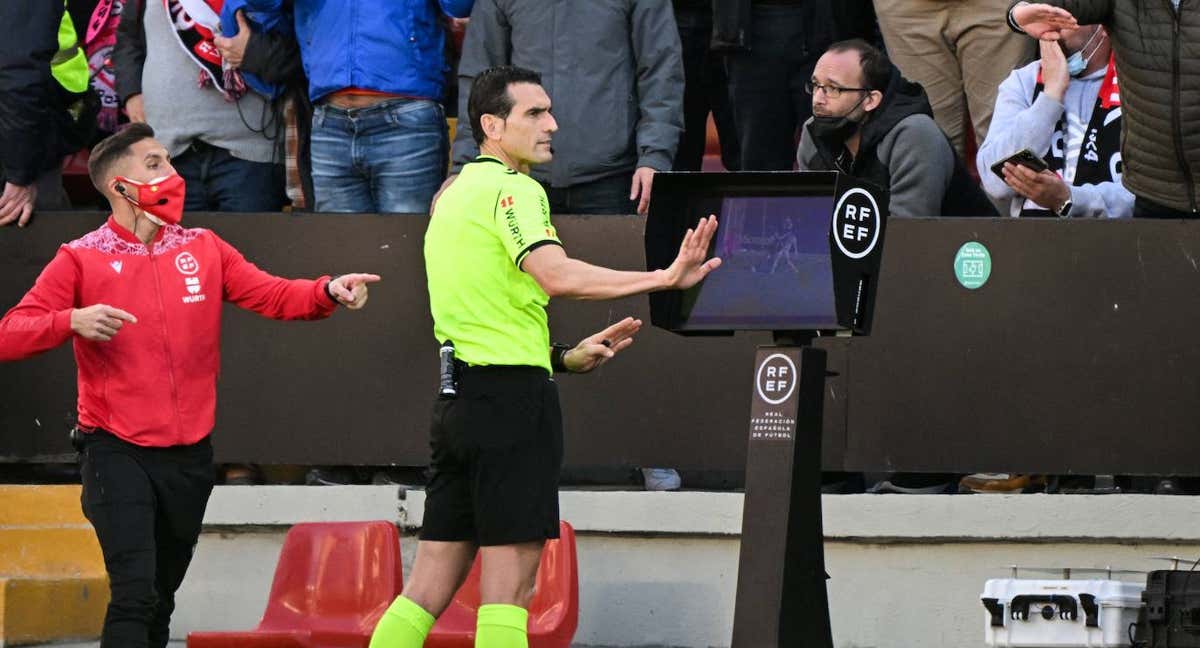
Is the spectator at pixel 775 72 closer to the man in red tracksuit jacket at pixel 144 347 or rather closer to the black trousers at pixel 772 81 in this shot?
the black trousers at pixel 772 81

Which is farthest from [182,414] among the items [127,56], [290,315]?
[127,56]

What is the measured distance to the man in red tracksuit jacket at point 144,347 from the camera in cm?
701

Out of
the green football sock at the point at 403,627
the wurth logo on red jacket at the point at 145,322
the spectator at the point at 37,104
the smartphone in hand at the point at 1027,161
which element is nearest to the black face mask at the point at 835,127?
the smartphone in hand at the point at 1027,161

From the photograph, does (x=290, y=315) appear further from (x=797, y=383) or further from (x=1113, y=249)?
(x=1113, y=249)

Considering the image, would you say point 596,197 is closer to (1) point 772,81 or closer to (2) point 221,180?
(1) point 772,81

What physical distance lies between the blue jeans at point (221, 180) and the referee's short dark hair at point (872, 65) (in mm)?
2651

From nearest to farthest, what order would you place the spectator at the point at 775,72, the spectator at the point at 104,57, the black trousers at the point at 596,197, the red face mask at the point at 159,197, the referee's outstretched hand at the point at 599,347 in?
the referee's outstretched hand at the point at 599,347
the red face mask at the point at 159,197
the black trousers at the point at 596,197
the spectator at the point at 775,72
the spectator at the point at 104,57

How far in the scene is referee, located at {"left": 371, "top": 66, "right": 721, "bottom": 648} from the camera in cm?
642

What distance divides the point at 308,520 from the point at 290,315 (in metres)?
1.58

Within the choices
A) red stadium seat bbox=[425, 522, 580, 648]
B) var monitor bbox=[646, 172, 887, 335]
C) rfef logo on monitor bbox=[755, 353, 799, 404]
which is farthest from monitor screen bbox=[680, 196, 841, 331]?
red stadium seat bbox=[425, 522, 580, 648]

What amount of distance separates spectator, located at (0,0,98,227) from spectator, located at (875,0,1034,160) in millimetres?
3636

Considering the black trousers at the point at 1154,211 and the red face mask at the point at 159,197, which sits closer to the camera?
the red face mask at the point at 159,197

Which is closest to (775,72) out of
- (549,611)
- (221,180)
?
(221,180)

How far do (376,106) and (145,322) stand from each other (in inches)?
78.1
